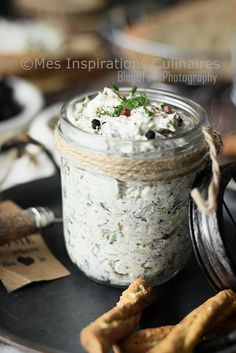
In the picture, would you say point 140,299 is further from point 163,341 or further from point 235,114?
point 235,114

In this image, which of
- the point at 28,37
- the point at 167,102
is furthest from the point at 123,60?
the point at 167,102

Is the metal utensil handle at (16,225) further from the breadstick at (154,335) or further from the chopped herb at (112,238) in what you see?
the breadstick at (154,335)

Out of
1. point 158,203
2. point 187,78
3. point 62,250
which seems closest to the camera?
point 158,203

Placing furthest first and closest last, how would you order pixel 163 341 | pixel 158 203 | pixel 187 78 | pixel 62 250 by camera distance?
pixel 187 78 < pixel 62 250 < pixel 158 203 < pixel 163 341

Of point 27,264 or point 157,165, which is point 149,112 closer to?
point 157,165

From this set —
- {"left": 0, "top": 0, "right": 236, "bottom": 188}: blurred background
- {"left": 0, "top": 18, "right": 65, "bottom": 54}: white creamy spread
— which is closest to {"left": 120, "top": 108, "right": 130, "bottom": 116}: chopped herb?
{"left": 0, "top": 0, "right": 236, "bottom": 188}: blurred background

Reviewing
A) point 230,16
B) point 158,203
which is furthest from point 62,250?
point 230,16

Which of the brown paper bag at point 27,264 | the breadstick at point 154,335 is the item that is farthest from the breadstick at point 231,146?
the breadstick at point 154,335
